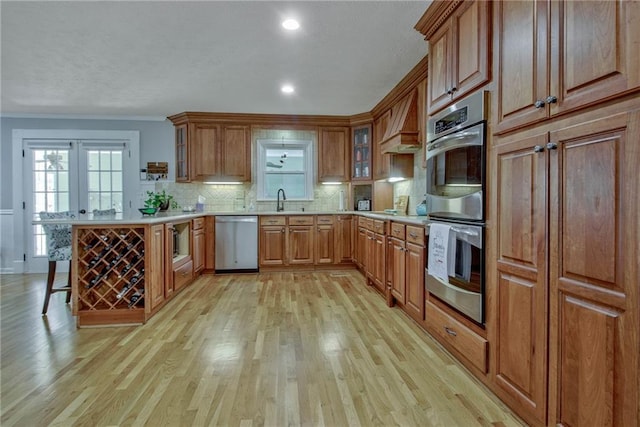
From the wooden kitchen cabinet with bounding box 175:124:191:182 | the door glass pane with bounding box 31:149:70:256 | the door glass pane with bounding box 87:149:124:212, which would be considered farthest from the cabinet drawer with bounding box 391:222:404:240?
the door glass pane with bounding box 31:149:70:256

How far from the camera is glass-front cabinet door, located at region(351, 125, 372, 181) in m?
5.23

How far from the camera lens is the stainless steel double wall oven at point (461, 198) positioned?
6.05ft

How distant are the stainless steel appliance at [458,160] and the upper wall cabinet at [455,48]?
0.11 meters

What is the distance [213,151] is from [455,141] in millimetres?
4086

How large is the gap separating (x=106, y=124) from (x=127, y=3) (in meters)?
3.59

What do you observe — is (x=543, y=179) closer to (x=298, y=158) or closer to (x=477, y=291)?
(x=477, y=291)

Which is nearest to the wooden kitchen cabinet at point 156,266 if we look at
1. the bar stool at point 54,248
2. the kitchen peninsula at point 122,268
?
the kitchen peninsula at point 122,268

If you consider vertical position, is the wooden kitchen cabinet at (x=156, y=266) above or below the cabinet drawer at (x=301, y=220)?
below

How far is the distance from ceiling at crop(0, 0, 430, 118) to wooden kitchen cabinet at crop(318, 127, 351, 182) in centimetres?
73

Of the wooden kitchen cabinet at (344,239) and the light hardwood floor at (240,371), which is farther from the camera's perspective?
the wooden kitchen cabinet at (344,239)

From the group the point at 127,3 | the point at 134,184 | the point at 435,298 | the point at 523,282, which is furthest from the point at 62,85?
the point at 523,282

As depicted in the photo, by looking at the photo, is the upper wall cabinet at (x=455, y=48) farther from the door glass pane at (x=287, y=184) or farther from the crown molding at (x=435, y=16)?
the door glass pane at (x=287, y=184)

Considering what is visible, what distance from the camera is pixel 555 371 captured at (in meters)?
1.33

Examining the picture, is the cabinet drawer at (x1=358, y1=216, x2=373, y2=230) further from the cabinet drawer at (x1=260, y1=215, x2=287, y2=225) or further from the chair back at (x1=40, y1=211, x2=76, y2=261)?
the chair back at (x1=40, y1=211, x2=76, y2=261)
